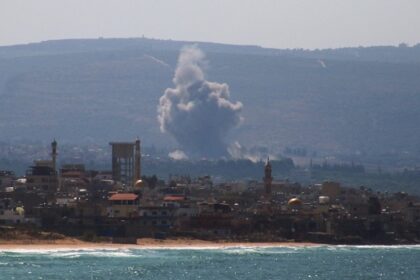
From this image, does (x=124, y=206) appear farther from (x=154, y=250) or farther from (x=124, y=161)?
(x=124, y=161)

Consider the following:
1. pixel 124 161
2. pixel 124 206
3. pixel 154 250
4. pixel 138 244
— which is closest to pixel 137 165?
pixel 124 161

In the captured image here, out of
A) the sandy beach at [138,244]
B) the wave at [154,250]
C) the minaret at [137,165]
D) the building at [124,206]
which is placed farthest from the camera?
the minaret at [137,165]

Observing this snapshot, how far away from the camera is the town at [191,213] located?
373 feet

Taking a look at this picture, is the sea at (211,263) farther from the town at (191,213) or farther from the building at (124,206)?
the building at (124,206)

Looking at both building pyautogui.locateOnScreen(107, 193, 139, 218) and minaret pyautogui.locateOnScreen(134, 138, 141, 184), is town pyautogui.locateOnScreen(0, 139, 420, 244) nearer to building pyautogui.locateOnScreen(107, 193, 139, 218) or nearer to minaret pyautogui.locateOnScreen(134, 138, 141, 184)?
building pyautogui.locateOnScreen(107, 193, 139, 218)

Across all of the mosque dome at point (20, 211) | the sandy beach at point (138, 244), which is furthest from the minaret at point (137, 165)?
the sandy beach at point (138, 244)

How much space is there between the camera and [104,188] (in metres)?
145

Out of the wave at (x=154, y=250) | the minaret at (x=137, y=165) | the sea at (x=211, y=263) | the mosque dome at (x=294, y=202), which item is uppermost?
the minaret at (x=137, y=165)

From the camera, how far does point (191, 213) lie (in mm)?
124875

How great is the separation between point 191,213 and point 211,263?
114 ft

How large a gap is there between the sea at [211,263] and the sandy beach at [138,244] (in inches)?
64.3

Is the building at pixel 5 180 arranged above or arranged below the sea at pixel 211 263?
above

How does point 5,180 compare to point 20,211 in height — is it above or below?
above

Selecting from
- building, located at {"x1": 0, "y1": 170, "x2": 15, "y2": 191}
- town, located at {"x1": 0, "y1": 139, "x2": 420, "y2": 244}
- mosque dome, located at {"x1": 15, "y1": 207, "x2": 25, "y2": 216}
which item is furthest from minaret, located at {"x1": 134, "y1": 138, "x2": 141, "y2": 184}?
mosque dome, located at {"x1": 15, "y1": 207, "x2": 25, "y2": 216}
